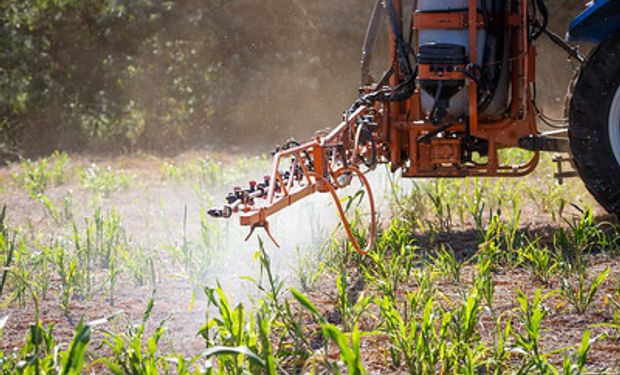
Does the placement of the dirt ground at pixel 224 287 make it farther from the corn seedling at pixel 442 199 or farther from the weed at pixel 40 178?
the weed at pixel 40 178

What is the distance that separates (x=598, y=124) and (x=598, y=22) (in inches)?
20.1

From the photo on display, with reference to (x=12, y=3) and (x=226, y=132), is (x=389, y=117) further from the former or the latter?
(x=12, y=3)

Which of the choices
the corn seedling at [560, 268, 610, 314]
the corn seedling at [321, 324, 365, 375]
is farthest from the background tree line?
the corn seedling at [321, 324, 365, 375]

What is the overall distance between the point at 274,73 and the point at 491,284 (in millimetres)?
8038

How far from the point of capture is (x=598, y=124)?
444 cm

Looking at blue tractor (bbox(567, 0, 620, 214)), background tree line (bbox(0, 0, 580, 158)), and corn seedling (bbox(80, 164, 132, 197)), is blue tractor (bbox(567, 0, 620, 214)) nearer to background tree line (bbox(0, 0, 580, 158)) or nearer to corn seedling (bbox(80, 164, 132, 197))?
corn seedling (bbox(80, 164, 132, 197))

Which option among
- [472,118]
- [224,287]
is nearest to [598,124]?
[472,118]

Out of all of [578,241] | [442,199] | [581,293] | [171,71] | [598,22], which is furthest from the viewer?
[171,71]

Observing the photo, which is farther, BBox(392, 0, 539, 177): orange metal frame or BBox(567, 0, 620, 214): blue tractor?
BBox(392, 0, 539, 177): orange metal frame

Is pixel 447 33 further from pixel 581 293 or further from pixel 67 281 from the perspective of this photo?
pixel 67 281

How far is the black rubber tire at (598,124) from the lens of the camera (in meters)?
4.40

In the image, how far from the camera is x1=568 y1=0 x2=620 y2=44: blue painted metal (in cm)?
441

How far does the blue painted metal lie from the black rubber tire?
7 centimetres

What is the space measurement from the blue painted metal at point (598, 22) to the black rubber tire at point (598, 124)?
71mm
